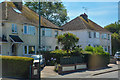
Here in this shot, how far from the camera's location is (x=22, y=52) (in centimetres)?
2548

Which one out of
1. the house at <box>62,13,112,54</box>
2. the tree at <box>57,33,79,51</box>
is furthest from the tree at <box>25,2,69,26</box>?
the tree at <box>57,33,79,51</box>

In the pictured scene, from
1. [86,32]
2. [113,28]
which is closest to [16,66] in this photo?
[86,32]

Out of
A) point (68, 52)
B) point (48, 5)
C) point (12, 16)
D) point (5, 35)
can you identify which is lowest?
point (68, 52)

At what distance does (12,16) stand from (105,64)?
42.5 feet

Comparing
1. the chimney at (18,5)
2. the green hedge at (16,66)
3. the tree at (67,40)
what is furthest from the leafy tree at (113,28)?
the green hedge at (16,66)

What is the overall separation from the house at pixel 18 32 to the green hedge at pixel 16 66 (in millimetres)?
7849

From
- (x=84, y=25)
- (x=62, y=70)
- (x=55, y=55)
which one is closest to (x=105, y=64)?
(x=55, y=55)

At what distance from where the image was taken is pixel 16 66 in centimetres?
1507

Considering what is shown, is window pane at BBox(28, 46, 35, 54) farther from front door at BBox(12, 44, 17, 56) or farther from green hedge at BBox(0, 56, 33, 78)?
green hedge at BBox(0, 56, 33, 78)

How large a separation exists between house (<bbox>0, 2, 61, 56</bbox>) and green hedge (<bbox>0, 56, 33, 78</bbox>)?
7849mm

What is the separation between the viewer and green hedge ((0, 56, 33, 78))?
48.6 feet

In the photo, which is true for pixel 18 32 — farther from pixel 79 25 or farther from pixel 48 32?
pixel 79 25

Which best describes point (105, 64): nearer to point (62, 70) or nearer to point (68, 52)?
point (68, 52)

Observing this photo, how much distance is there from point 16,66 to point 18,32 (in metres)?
10.6
